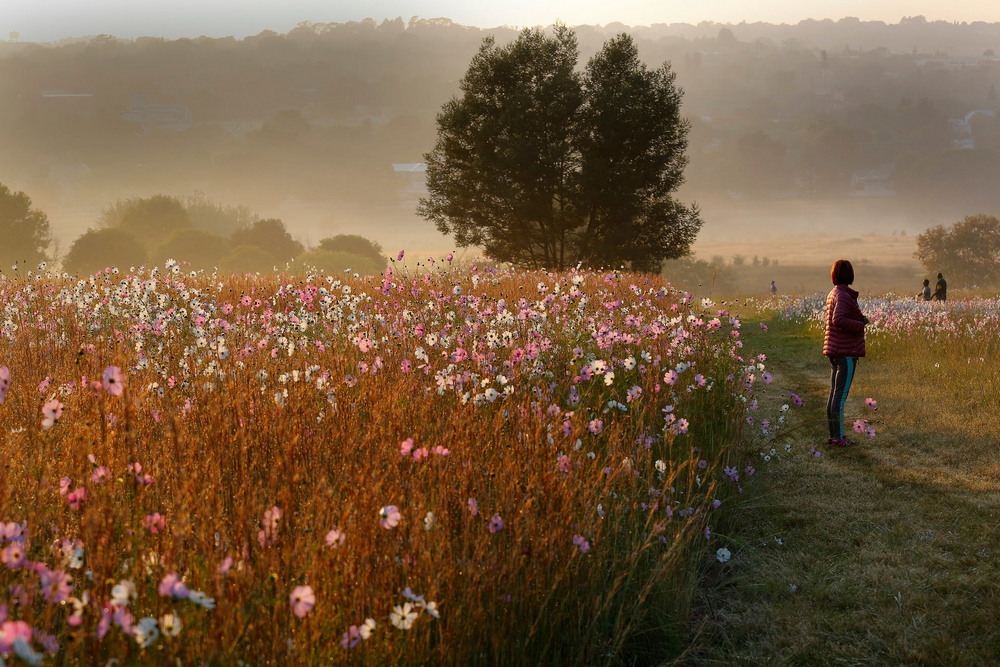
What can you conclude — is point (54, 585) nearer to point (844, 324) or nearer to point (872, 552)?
point (872, 552)

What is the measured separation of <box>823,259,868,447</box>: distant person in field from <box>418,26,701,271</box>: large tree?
72.3 ft

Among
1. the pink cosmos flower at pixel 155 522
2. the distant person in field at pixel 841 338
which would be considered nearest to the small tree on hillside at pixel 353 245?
the distant person in field at pixel 841 338

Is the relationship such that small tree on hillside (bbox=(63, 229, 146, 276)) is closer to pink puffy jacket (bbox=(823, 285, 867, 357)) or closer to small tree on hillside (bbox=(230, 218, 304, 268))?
small tree on hillside (bbox=(230, 218, 304, 268))

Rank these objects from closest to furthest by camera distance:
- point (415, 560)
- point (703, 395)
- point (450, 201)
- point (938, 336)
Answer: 1. point (415, 560)
2. point (703, 395)
3. point (938, 336)
4. point (450, 201)

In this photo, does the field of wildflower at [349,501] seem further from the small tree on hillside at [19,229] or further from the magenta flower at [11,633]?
the small tree on hillside at [19,229]

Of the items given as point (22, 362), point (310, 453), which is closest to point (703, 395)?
point (310, 453)

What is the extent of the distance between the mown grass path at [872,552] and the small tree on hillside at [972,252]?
Answer: 65860mm

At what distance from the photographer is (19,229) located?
59.2m

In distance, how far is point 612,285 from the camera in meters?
11.8

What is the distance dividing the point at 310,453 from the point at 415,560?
1406 millimetres

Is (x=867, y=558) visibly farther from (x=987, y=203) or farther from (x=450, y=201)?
(x=987, y=203)

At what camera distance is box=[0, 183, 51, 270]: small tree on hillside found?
5819 centimetres

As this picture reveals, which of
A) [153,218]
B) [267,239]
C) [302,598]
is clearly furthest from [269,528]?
[153,218]

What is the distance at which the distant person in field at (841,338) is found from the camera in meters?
8.92
